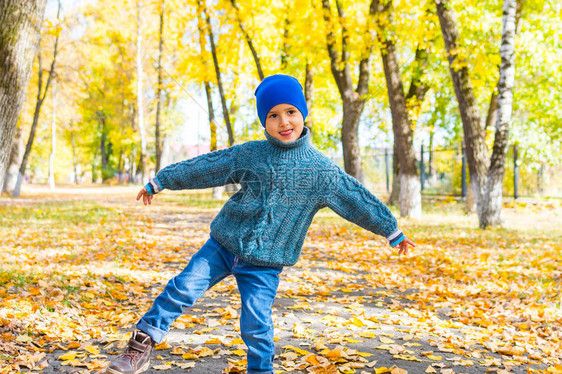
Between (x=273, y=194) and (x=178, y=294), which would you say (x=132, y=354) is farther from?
(x=273, y=194)

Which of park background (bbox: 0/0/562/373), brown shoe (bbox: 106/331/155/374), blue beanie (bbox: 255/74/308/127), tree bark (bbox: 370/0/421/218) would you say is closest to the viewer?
brown shoe (bbox: 106/331/155/374)

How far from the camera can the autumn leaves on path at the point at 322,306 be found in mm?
3602

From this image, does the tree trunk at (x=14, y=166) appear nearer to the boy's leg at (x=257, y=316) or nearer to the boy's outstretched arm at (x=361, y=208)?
the boy's leg at (x=257, y=316)

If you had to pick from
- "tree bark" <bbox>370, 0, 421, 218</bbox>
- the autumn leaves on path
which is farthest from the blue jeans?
"tree bark" <bbox>370, 0, 421, 218</bbox>

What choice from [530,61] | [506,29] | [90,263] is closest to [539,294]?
[90,263]

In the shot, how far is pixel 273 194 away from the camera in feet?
9.71

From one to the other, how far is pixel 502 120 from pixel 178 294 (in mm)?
Result: 9265

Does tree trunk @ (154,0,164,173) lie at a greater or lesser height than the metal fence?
greater

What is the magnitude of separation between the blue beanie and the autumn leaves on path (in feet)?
5.64

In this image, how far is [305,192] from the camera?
301cm

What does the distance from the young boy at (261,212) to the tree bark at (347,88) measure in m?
11.1

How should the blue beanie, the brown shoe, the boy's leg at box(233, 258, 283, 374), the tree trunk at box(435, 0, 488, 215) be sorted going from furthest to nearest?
the tree trunk at box(435, 0, 488, 215), the blue beanie, the boy's leg at box(233, 258, 283, 374), the brown shoe

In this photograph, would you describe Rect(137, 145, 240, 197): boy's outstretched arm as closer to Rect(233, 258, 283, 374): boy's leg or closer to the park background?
Rect(233, 258, 283, 374): boy's leg

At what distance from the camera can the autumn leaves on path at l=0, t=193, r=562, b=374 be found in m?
3.60
